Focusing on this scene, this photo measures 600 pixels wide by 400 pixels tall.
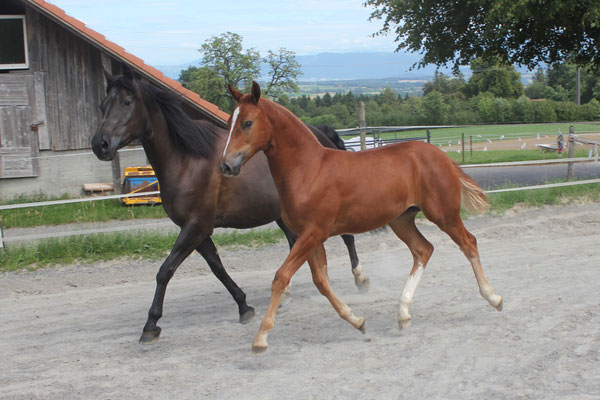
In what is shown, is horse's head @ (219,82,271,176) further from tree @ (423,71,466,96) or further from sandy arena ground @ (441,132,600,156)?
tree @ (423,71,466,96)

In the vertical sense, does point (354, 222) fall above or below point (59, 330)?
above

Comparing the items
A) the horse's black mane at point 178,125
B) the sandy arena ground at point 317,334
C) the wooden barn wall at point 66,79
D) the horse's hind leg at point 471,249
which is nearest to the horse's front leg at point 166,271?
the sandy arena ground at point 317,334

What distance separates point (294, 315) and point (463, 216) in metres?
4.85

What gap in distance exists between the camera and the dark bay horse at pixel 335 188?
4234 millimetres

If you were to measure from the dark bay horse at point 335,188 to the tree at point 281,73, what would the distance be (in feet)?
98.4

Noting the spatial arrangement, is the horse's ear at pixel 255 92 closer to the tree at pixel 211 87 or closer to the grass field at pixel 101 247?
the grass field at pixel 101 247

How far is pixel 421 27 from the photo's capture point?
1480 cm

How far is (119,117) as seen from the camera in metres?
4.72

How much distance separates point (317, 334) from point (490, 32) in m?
9.88

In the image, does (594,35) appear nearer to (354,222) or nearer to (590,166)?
(590,166)

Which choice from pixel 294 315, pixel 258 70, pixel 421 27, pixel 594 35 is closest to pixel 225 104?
pixel 258 70

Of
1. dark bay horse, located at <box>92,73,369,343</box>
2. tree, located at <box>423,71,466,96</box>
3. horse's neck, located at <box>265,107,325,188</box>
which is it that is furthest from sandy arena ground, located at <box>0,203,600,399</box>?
tree, located at <box>423,71,466,96</box>

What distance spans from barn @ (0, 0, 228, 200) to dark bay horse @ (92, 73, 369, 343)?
7551mm

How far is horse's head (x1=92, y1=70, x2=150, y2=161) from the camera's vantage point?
4617mm
